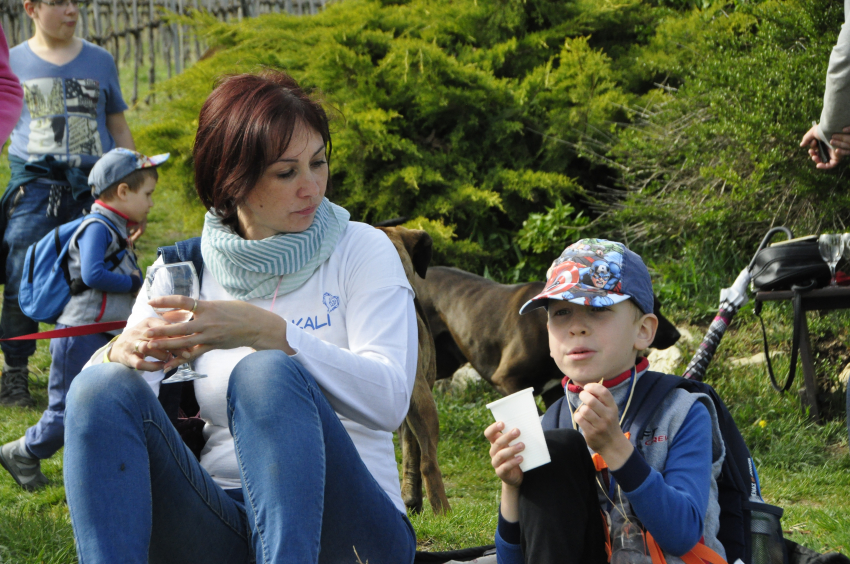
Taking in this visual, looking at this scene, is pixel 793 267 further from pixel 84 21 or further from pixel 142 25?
pixel 142 25

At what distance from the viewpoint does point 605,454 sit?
6.01 ft

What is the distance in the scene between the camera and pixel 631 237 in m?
7.03

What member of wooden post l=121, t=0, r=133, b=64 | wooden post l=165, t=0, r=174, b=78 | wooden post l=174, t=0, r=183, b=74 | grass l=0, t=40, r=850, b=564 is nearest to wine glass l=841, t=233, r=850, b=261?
grass l=0, t=40, r=850, b=564

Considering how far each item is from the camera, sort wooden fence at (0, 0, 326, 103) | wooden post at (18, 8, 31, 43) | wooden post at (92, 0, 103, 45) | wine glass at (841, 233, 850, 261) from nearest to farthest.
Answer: wine glass at (841, 233, 850, 261)
wooden post at (18, 8, 31, 43)
wooden fence at (0, 0, 326, 103)
wooden post at (92, 0, 103, 45)

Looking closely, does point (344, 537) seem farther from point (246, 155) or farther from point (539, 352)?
point (539, 352)

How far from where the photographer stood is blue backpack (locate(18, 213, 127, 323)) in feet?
15.3

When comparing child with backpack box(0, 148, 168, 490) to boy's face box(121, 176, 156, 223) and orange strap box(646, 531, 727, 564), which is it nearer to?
boy's face box(121, 176, 156, 223)

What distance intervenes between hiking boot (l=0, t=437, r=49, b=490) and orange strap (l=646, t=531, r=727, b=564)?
3455mm

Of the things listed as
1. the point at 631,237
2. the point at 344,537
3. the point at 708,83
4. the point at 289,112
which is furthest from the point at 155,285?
the point at 631,237

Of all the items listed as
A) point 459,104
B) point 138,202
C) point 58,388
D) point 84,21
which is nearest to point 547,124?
point 459,104

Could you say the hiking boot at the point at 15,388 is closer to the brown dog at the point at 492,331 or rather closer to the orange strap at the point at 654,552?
the brown dog at the point at 492,331

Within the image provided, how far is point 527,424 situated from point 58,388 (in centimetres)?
359

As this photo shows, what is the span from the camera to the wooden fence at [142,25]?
499 inches

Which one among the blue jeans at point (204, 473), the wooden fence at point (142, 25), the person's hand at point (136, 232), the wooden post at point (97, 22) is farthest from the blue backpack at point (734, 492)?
the wooden post at point (97, 22)
